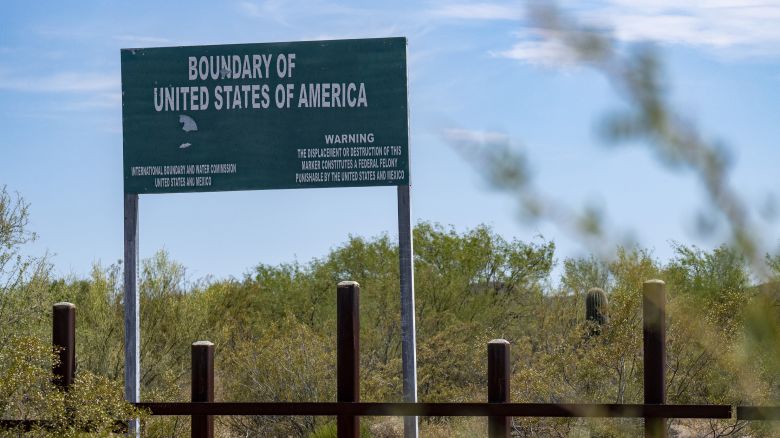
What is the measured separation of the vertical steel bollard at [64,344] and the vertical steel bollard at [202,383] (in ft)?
3.12

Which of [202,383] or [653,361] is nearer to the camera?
[653,361]

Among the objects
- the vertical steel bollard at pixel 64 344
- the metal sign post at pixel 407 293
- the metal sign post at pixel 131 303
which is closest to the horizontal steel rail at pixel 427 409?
the vertical steel bollard at pixel 64 344

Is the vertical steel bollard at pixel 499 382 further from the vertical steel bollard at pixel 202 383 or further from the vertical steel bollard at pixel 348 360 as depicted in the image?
the vertical steel bollard at pixel 202 383

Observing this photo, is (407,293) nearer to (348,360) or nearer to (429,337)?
(348,360)

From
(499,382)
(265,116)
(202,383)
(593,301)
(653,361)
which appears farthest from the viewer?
(593,301)

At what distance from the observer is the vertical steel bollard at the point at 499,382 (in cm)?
570

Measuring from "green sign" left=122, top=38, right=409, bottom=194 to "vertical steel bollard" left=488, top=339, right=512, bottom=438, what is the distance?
82.1 inches

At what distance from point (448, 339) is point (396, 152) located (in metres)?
6.72

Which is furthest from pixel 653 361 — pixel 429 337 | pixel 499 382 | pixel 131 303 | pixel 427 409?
pixel 429 337

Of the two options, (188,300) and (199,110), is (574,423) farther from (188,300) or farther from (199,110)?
(188,300)

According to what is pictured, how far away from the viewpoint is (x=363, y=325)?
14.8 m

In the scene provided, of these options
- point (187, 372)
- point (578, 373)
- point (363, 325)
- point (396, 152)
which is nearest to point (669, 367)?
point (578, 373)

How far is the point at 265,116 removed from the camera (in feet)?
25.3

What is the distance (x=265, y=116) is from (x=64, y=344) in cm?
247
